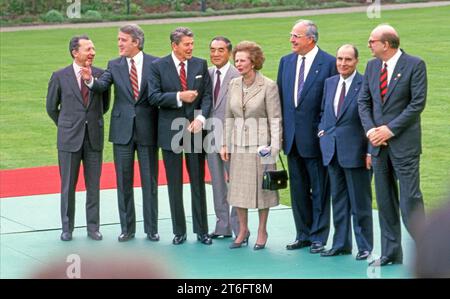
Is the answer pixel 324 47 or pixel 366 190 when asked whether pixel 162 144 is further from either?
pixel 324 47

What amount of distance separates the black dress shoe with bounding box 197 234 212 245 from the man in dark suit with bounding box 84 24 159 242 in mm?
425

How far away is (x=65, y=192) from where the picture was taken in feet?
31.7

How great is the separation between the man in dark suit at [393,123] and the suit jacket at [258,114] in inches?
36.9

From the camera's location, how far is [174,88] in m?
9.23

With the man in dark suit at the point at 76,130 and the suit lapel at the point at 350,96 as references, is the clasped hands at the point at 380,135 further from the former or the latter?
the man in dark suit at the point at 76,130

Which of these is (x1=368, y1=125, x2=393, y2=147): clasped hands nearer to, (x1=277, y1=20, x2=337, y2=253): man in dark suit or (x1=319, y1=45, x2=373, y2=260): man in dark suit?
(x1=319, y1=45, x2=373, y2=260): man in dark suit

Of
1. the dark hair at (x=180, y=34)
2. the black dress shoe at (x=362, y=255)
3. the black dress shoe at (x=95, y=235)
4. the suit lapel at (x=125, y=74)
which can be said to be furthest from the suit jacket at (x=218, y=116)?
the black dress shoe at (x=362, y=255)

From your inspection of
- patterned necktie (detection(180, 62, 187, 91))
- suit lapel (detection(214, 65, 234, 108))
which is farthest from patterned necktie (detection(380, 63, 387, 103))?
patterned necktie (detection(180, 62, 187, 91))

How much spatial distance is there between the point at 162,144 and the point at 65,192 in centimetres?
120

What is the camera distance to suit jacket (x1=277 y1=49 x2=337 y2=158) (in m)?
8.74

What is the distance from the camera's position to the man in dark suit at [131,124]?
30.7ft

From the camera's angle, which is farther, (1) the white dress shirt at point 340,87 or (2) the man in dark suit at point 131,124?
(2) the man in dark suit at point 131,124
